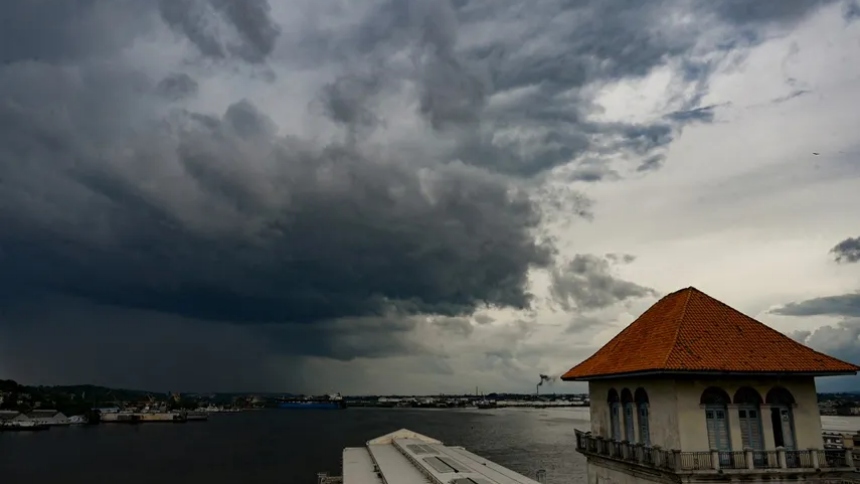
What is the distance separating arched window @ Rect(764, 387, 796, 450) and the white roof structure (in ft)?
68.8

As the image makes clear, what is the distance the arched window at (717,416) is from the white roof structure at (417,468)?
2005 centimetres

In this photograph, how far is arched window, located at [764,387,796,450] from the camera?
23.8 m

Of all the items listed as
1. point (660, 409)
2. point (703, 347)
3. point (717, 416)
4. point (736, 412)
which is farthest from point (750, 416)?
point (660, 409)

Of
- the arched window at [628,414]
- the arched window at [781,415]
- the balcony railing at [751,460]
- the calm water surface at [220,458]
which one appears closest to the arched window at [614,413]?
the arched window at [628,414]

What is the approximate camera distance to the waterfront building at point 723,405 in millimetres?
22578

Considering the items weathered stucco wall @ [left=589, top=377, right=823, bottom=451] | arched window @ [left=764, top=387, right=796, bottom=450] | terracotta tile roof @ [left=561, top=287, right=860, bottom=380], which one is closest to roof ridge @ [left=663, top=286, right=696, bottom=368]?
terracotta tile roof @ [left=561, top=287, right=860, bottom=380]

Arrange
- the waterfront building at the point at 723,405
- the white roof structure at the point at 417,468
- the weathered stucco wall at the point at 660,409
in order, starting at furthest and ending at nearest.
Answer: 1. the white roof structure at the point at 417,468
2. the weathered stucco wall at the point at 660,409
3. the waterfront building at the point at 723,405

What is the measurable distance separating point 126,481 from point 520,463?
53.7 m

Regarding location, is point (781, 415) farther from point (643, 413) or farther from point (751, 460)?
point (643, 413)

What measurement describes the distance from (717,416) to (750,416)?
4.87 ft

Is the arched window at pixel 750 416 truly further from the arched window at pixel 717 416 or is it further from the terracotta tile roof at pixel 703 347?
the terracotta tile roof at pixel 703 347

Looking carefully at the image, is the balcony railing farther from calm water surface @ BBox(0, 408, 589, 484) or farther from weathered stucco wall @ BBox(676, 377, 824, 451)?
calm water surface @ BBox(0, 408, 589, 484)

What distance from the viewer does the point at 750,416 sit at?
23.9 metres

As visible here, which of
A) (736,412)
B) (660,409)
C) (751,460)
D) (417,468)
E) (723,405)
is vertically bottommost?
(417,468)
